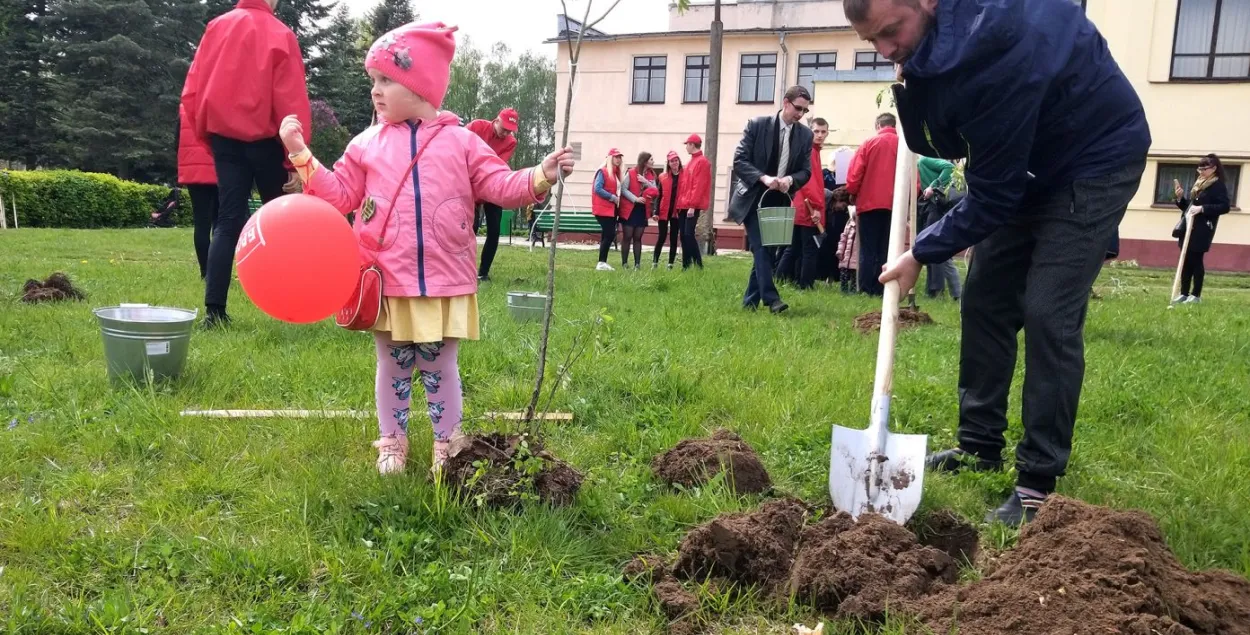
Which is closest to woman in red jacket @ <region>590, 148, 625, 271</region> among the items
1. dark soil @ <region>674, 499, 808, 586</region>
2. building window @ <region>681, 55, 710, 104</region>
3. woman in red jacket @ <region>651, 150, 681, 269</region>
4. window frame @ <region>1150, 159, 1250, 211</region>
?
woman in red jacket @ <region>651, 150, 681, 269</region>

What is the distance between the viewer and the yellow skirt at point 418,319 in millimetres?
2826

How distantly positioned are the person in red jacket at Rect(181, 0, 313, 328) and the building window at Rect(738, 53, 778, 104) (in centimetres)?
2758

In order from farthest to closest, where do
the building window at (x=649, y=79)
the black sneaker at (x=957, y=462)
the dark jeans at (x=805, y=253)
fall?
the building window at (x=649, y=79) → the dark jeans at (x=805, y=253) → the black sneaker at (x=957, y=462)

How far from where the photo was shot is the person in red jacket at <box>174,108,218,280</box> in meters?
5.95

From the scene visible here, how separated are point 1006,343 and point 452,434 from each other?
206 cm

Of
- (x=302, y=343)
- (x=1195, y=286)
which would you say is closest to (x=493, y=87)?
(x=1195, y=286)

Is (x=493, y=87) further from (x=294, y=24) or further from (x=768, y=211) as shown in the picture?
(x=768, y=211)

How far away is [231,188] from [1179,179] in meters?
23.3

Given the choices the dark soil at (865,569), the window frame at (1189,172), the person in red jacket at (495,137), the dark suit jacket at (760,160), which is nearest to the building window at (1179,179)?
the window frame at (1189,172)

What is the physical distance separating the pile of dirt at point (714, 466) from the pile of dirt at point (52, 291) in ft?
17.5

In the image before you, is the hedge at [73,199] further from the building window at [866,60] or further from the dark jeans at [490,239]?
the building window at [866,60]

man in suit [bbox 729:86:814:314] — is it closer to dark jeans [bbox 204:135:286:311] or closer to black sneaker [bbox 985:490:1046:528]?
dark jeans [bbox 204:135:286:311]

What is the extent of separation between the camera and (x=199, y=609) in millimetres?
2090

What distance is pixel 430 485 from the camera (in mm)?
2703
